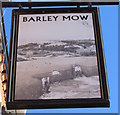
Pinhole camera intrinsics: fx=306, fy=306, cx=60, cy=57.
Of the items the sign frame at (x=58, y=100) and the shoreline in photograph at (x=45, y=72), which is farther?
the shoreline in photograph at (x=45, y=72)

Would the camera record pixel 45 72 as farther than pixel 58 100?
Yes

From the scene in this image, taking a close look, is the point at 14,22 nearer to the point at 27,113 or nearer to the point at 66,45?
the point at 66,45

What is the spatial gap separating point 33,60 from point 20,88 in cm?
33

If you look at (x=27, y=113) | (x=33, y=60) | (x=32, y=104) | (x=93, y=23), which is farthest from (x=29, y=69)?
(x=27, y=113)

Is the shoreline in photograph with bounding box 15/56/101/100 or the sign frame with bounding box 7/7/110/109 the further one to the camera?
the shoreline in photograph with bounding box 15/56/101/100

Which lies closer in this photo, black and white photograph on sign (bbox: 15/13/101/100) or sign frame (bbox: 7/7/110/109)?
sign frame (bbox: 7/7/110/109)

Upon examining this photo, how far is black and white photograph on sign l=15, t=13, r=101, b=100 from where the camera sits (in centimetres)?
241

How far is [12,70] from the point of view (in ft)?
8.40

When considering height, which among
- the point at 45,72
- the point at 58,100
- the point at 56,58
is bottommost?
the point at 58,100

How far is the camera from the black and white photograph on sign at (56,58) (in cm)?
241

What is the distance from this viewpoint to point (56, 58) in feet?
8.80

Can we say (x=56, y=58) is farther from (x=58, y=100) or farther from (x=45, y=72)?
(x=58, y=100)

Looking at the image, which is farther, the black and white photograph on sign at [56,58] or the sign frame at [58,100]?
the black and white photograph on sign at [56,58]

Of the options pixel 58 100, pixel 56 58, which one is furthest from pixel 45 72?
pixel 58 100
